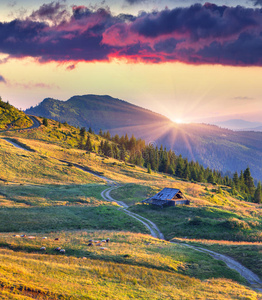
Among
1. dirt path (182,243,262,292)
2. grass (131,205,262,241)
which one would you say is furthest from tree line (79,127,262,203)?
dirt path (182,243,262,292)

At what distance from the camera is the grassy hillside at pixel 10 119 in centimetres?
17626

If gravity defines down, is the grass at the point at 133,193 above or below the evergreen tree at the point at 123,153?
below

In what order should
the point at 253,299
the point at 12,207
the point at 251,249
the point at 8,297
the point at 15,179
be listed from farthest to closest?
1. the point at 15,179
2. the point at 12,207
3. the point at 251,249
4. the point at 253,299
5. the point at 8,297

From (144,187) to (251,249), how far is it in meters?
56.5

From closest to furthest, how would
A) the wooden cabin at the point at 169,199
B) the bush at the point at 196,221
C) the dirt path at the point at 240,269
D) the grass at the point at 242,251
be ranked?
the dirt path at the point at 240,269 < the grass at the point at 242,251 < the bush at the point at 196,221 < the wooden cabin at the point at 169,199

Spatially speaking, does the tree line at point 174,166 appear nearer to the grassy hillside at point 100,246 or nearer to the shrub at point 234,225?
the grassy hillside at point 100,246

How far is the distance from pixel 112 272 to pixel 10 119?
183 meters

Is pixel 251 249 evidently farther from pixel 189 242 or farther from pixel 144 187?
pixel 144 187

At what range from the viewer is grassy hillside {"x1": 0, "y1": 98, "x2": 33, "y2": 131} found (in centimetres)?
17626

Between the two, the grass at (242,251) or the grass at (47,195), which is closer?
the grass at (242,251)

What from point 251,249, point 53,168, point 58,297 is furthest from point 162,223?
point 53,168

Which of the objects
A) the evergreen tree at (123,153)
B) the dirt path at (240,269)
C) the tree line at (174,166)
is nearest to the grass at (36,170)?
the tree line at (174,166)

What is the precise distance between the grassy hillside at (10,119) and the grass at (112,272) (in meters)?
159

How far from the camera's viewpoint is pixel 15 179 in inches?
3329
